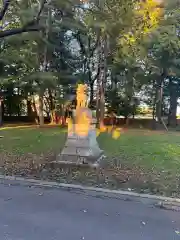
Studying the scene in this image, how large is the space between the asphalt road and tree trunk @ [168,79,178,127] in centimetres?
1576

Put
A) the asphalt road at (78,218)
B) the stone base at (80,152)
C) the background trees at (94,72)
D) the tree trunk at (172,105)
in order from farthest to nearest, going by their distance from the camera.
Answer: the tree trunk at (172,105) → the background trees at (94,72) → the stone base at (80,152) → the asphalt road at (78,218)

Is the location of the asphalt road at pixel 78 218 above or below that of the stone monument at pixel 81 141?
below

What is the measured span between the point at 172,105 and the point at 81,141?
14478mm

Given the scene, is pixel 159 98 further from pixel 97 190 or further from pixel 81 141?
pixel 97 190

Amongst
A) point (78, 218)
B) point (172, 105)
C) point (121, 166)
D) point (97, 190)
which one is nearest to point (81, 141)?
point (121, 166)

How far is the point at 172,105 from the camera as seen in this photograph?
2005 centimetres

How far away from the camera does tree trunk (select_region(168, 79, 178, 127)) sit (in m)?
19.3

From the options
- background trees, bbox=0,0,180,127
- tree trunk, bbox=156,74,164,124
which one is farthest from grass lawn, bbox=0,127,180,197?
tree trunk, bbox=156,74,164,124

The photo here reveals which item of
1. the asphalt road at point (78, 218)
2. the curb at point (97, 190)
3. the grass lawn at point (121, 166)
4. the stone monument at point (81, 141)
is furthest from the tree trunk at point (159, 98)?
the asphalt road at point (78, 218)

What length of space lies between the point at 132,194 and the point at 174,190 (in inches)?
32.5

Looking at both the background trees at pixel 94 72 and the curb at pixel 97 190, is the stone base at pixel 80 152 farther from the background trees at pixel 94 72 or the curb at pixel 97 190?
the background trees at pixel 94 72

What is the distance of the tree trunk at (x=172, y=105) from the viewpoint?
19281 mm

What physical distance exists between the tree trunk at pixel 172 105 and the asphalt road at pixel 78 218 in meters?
15.8

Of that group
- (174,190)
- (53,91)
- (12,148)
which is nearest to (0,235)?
(174,190)
